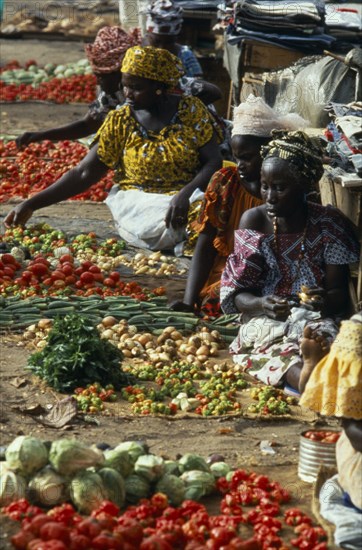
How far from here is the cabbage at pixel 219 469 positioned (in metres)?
4.68

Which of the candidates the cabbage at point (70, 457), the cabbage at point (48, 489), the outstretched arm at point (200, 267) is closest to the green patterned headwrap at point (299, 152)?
the outstretched arm at point (200, 267)

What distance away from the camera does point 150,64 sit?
8.22 meters

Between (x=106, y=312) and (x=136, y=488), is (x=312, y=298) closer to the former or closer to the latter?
(x=106, y=312)

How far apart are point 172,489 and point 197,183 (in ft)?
13.4

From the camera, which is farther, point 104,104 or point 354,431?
point 104,104

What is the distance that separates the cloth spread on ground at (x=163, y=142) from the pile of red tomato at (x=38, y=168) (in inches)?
77.1

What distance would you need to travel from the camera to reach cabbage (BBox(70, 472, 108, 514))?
4316 millimetres

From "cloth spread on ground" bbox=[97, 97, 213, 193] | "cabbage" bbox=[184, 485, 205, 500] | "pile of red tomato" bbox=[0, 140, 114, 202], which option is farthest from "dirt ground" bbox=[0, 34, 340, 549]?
"pile of red tomato" bbox=[0, 140, 114, 202]

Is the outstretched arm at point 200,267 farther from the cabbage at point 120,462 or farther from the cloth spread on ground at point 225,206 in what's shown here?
the cabbage at point 120,462

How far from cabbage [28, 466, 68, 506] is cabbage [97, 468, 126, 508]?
0.15m

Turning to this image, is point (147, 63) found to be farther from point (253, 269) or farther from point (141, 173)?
point (253, 269)

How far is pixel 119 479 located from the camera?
440cm

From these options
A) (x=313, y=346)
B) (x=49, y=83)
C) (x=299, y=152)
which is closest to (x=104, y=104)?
(x=299, y=152)

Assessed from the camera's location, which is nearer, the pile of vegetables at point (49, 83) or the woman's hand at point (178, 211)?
the woman's hand at point (178, 211)
